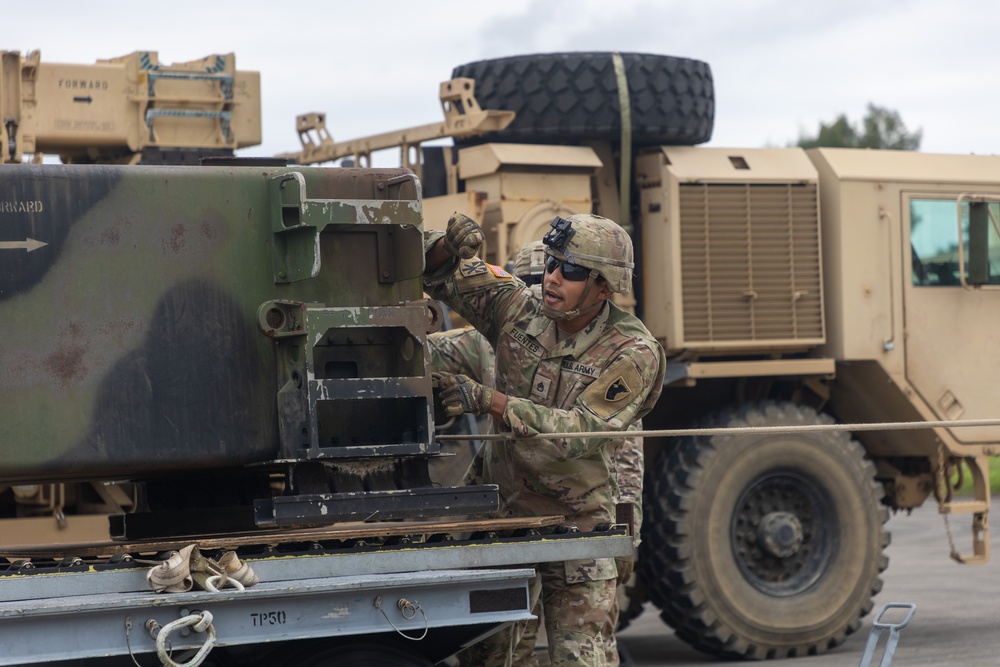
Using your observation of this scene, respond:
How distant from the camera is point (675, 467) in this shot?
28.9 feet

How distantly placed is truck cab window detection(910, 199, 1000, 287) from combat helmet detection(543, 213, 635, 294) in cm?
441

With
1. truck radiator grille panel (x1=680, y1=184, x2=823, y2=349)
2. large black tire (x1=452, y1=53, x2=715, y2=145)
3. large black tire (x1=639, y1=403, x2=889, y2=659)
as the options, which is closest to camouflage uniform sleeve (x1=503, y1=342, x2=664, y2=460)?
large black tire (x1=639, y1=403, x2=889, y2=659)

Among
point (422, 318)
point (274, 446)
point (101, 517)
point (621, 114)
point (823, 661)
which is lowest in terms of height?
point (823, 661)

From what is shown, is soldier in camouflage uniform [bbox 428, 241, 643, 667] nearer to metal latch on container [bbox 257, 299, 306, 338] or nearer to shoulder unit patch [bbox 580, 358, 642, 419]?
shoulder unit patch [bbox 580, 358, 642, 419]

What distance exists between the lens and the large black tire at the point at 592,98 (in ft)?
29.9

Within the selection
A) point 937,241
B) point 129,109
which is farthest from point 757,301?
point 129,109

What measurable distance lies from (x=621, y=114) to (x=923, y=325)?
2.08 m

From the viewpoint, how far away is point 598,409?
5.18m

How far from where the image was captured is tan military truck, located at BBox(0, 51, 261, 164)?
8.45 meters

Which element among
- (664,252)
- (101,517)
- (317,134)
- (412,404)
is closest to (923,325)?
(664,252)

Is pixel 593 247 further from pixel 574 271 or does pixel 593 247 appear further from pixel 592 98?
pixel 592 98

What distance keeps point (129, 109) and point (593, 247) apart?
434 cm

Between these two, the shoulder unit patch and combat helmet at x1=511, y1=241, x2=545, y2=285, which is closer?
the shoulder unit patch

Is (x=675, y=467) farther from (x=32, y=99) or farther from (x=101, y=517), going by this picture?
(x=32, y=99)
